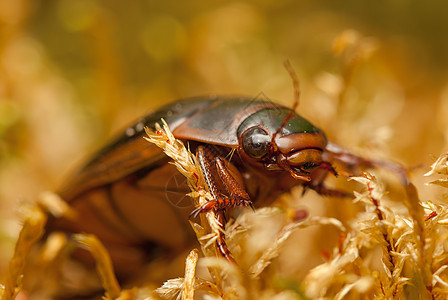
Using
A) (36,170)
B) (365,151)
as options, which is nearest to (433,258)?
(365,151)

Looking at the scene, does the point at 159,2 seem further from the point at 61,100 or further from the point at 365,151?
→ the point at 365,151

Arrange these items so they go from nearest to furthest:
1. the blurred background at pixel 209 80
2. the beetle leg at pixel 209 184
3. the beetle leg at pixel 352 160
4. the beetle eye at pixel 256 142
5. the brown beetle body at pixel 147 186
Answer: the beetle leg at pixel 209 184, the beetle eye at pixel 256 142, the brown beetle body at pixel 147 186, the beetle leg at pixel 352 160, the blurred background at pixel 209 80

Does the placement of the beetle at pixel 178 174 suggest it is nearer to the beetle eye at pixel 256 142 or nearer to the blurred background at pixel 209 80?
the beetle eye at pixel 256 142

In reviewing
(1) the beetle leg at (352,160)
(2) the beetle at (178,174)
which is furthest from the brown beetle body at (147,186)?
(1) the beetle leg at (352,160)

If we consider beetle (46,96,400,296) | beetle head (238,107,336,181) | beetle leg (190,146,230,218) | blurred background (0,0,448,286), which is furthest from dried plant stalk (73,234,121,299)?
blurred background (0,0,448,286)

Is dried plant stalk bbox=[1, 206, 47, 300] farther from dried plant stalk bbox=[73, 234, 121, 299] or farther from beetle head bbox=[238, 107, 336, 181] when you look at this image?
beetle head bbox=[238, 107, 336, 181]

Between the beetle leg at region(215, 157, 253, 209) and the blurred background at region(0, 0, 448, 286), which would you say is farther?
the blurred background at region(0, 0, 448, 286)

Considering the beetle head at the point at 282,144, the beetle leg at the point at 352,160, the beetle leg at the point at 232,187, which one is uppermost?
the beetle head at the point at 282,144

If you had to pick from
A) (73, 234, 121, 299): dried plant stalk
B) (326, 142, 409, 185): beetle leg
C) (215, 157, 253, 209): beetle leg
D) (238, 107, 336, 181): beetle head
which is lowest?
(73, 234, 121, 299): dried plant stalk

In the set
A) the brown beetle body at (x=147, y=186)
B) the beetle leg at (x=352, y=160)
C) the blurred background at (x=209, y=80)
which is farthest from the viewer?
the blurred background at (x=209, y=80)

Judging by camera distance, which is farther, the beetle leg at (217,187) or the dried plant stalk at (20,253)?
the dried plant stalk at (20,253)
